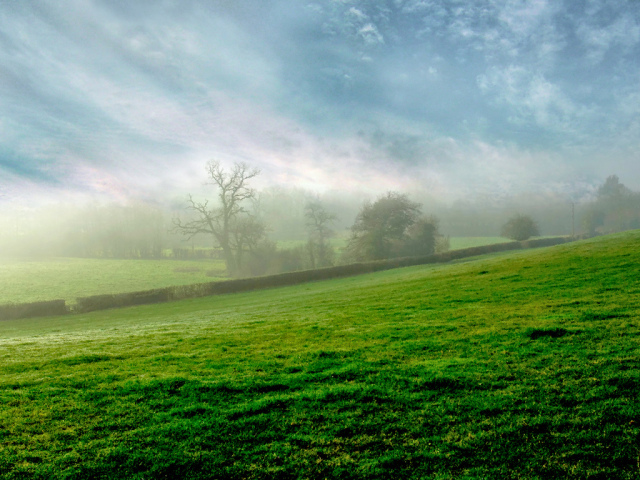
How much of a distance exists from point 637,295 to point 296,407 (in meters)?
12.8

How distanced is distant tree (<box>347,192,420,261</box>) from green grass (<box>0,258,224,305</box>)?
25.5 meters

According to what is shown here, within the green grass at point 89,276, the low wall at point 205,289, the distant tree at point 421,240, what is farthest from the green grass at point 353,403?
the distant tree at point 421,240

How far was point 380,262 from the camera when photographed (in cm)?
5181

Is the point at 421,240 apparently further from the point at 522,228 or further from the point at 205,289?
the point at 205,289

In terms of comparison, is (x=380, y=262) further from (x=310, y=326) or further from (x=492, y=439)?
(x=492, y=439)

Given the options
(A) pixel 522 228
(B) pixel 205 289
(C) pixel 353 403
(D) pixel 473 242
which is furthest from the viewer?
(D) pixel 473 242

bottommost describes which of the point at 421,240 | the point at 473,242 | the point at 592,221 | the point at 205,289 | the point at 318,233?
the point at 205,289

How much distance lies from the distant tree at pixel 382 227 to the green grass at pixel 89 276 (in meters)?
25.5

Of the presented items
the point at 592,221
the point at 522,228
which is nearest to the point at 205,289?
the point at 522,228

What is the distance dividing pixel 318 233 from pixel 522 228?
4205cm

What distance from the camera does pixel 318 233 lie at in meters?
71.7

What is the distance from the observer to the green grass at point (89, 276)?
4956 cm

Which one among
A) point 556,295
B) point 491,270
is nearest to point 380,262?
point 491,270

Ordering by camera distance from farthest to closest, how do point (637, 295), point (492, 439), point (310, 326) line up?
point (310, 326) < point (637, 295) < point (492, 439)
